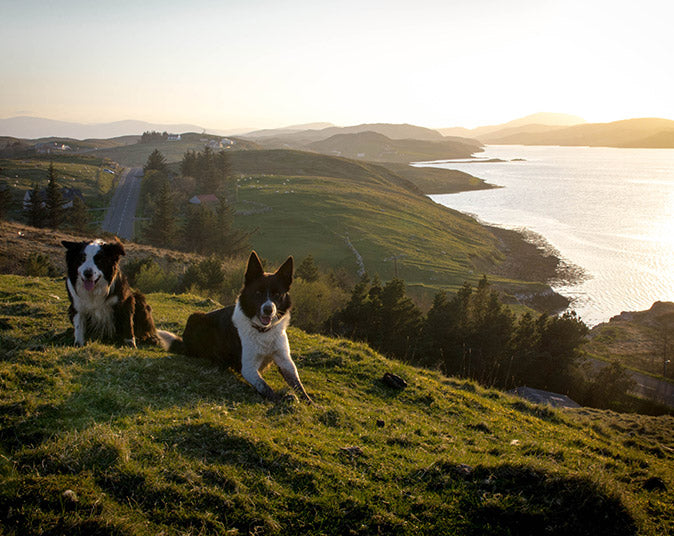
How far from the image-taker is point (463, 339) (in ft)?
84.8

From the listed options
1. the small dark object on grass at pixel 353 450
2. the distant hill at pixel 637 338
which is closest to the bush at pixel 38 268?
the small dark object on grass at pixel 353 450

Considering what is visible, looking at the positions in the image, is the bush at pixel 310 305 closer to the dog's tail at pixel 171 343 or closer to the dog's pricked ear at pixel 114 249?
the dog's tail at pixel 171 343

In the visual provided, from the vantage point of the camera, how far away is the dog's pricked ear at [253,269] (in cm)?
752

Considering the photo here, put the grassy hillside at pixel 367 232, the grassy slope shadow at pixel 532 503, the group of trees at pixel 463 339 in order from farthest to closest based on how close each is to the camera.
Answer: the grassy hillside at pixel 367 232
the group of trees at pixel 463 339
the grassy slope shadow at pixel 532 503

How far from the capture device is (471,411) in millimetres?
10047

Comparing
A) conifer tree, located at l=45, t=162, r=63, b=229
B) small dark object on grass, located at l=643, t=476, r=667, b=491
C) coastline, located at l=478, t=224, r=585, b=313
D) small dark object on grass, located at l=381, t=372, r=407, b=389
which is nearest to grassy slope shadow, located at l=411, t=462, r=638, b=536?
small dark object on grass, located at l=643, t=476, r=667, b=491

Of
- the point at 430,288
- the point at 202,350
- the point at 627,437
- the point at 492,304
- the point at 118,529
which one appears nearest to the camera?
the point at 118,529

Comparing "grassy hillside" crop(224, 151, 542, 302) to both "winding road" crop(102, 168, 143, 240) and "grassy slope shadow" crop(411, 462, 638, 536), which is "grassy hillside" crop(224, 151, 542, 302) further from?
"grassy slope shadow" crop(411, 462, 638, 536)

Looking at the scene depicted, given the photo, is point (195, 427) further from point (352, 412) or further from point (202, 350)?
point (202, 350)

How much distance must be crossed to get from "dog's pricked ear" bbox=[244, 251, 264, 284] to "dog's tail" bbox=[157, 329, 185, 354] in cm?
304

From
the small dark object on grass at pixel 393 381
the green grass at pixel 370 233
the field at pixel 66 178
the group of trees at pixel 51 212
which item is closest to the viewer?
the small dark object on grass at pixel 393 381

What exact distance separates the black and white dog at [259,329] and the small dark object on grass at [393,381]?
3378mm

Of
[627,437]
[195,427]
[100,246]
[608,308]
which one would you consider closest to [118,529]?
[195,427]

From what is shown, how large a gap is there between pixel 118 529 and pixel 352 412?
16.5ft
